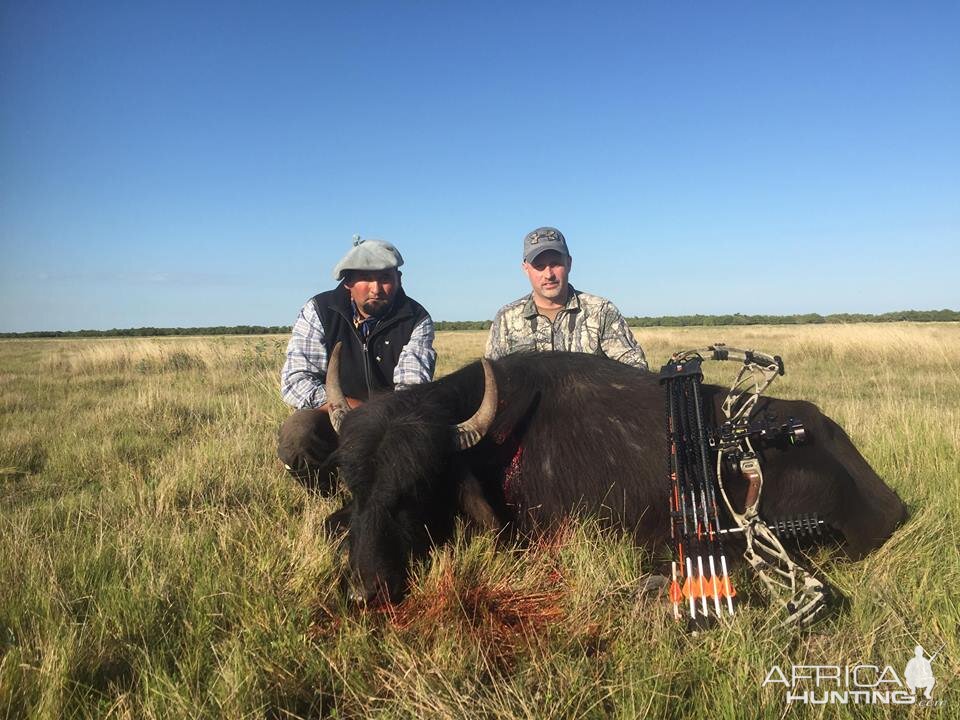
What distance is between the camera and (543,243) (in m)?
6.73

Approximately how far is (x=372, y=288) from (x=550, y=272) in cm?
207

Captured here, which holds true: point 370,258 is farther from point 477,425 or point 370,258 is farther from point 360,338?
point 477,425

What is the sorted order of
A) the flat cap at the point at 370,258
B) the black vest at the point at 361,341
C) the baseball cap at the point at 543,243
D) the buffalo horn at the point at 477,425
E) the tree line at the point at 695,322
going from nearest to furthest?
the buffalo horn at the point at 477,425 → the flat cap at the point at 370,258 → the black vest at the point at 361,341 → the baseball cap at the point at 543,243 → the tree line at the point at 695,322

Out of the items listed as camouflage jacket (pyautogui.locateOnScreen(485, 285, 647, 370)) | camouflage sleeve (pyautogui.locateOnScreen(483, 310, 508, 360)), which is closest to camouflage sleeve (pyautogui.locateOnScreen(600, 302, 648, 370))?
camouflage jacket (pyautogui.locateOnScreen(485, 285, 647, 370))

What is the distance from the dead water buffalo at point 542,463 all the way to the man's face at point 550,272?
7.57 ft

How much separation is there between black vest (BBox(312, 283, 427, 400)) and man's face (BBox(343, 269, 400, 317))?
0.42ft

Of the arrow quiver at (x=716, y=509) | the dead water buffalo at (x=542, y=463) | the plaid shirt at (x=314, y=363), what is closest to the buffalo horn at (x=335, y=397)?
the dead water buffalo at (x=542, y=463)

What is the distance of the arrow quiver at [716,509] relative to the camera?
9.59ft

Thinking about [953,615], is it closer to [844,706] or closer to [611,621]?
[844,706]

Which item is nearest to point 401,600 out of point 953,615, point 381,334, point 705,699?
point 705,699

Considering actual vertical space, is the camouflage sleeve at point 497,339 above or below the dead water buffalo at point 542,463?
above

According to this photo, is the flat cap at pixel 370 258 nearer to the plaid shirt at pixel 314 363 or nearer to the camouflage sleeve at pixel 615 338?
the plaid shirt at pixel 314 363

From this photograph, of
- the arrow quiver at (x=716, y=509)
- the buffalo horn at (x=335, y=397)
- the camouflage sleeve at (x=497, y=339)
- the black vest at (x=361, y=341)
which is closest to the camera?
the arrow quiver at (x=716, y=509)

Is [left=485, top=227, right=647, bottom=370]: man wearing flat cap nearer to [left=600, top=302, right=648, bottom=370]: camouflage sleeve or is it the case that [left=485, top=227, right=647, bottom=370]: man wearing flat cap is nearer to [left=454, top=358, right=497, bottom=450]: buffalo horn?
[left=600, top=302, right=648, bottom=370]: camouflage sleeve
